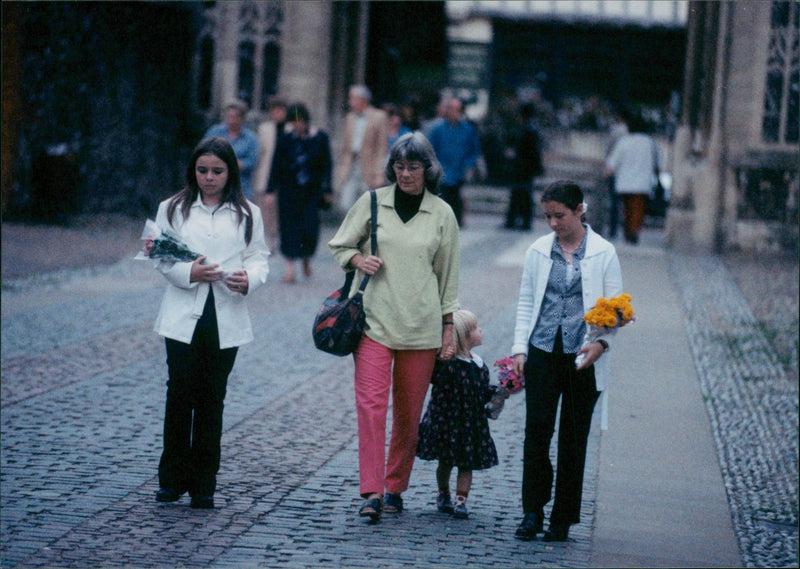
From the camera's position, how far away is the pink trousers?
19.1 feet

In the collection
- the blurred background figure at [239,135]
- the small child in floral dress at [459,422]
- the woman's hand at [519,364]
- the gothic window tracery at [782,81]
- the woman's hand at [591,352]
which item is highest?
the gothic window tracery at [782,81]

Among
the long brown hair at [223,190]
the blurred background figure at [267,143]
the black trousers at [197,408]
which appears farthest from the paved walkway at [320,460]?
the blurred background figure at [267,143]

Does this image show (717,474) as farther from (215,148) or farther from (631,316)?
(215,148)

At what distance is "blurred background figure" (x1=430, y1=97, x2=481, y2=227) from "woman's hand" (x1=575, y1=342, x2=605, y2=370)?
11472 millimetres

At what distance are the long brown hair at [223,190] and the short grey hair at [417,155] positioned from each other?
28.1 inches

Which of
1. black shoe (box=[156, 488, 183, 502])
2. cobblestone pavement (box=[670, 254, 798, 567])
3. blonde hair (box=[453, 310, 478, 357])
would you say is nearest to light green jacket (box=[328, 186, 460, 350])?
blonde hair (box=[453, 310, 478, 357])

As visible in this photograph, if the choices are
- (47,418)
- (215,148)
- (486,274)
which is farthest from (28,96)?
(215,148)

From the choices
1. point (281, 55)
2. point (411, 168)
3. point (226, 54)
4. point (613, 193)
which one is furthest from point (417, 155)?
point (226, 54)

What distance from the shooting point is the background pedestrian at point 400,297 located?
5.83 metres

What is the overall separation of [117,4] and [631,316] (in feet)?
50.3

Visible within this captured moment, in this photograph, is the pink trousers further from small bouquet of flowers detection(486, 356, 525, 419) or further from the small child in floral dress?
small bouquet of flowers detection(486, 356, 525, 419)

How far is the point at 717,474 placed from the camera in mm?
7066

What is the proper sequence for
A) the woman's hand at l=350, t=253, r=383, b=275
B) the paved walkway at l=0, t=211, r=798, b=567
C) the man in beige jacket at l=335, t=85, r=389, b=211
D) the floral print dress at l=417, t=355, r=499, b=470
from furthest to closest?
1. the man in beige jacket at l=335, t=85, r=389, b=211
2. the floral print dress at l=417, t=355, r=499, b=470
3. the woman's hand at l=350, t=253, r=383, b=275
4. the paved walkway at l=0, t=211, r=798, b=567

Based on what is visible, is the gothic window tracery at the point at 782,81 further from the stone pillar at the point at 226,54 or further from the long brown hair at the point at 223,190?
the long brown hair at the point at 223,190
